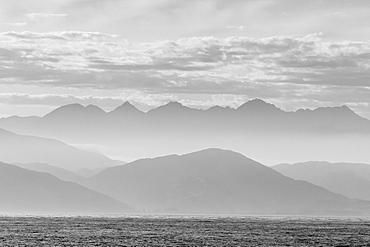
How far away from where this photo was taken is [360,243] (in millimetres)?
198875

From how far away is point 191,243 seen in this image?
186875 mm

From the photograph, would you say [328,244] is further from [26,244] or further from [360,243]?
[26,244]

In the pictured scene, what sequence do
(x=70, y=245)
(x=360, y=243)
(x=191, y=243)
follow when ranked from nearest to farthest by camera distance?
(x=70, y=245), (x=191, y=243), (x=360, y=243)

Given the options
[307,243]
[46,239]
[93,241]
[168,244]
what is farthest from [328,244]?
[46,239]

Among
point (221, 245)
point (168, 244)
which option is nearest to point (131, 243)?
point (168, 244)

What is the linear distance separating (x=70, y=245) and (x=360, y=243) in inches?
2744

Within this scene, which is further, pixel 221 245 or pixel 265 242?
pixel 265 242

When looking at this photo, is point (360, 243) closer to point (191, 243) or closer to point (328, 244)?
point (328, 244)

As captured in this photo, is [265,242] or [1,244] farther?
[265,242]

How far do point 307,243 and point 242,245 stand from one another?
19430 mm

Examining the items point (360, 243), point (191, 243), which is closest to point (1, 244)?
point (191, 243)

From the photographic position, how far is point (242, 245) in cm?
18388

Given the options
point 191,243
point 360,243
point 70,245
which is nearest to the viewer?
point 70,245

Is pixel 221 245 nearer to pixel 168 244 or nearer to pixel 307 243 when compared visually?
pixel 168 244
